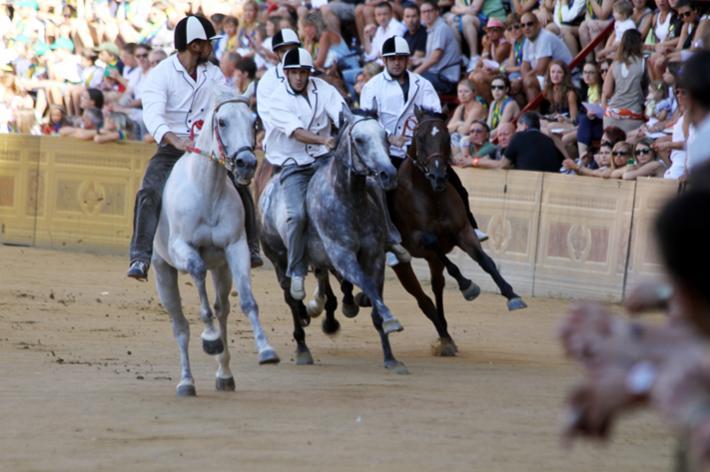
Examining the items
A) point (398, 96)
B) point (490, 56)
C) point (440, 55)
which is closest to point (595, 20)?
point (490, 56)

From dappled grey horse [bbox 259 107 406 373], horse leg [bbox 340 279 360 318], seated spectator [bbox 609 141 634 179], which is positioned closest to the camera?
dappled grey horse [bbox 259 107 406 373]

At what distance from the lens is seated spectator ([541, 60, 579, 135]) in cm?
1783

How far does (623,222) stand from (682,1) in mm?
2954

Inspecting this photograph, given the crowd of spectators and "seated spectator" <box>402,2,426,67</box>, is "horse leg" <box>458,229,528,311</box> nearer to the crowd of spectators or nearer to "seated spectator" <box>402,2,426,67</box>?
the crowd of spectators

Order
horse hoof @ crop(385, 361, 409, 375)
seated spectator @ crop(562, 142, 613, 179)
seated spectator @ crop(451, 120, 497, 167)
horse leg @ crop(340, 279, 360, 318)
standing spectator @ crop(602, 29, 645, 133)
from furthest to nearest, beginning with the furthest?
seated spectator @ crop(451, 120, 497, 167) → standing spectator @ crop(602, 29, 645, 133) → seated spectator @ crop(562, 142, 613, 179) → horse leg @ crop(340, 279, 360, 318) → horse hoof @ crop(385, 361, 409, 375)

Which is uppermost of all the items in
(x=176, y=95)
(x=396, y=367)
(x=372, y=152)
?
(x=176, y=95)

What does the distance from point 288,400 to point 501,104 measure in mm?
9633

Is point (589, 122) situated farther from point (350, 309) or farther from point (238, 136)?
point (238, 136)

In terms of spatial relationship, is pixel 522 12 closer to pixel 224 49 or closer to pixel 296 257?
pixel 224 49

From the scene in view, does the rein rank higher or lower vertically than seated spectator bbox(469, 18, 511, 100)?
lower

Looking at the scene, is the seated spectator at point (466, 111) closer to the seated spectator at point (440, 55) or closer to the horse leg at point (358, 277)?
the seated spectator at point (440, 55)

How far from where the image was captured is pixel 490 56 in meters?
20.0

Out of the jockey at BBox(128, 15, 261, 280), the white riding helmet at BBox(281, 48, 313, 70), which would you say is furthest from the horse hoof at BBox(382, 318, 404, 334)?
the white riding helmet at BBox(281, 48, 313, 70)

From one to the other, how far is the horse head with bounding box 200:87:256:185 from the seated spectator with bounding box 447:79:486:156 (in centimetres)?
886
